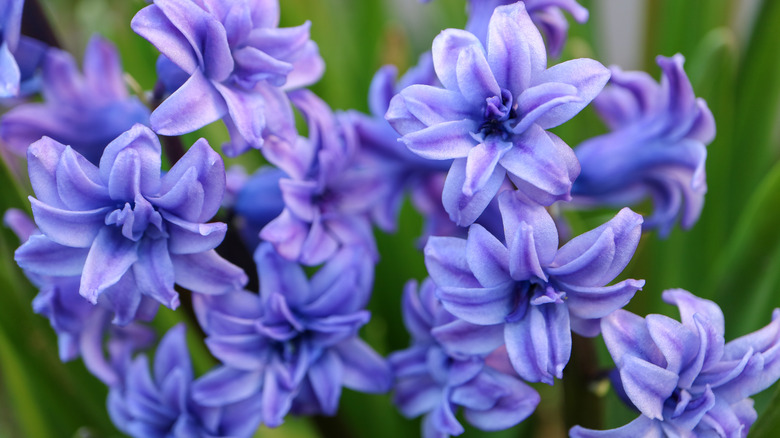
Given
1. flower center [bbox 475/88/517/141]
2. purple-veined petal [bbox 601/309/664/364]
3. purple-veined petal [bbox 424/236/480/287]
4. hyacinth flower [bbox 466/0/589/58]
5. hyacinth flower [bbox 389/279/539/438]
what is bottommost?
hyacinth flower [bbox 389/279/539/438]

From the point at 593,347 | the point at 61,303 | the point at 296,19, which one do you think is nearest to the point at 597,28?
the point at 296,19

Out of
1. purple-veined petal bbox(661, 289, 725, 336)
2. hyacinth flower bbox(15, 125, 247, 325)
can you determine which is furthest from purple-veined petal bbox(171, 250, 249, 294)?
purple-veined petal bbox(661, 289, 725, 336)

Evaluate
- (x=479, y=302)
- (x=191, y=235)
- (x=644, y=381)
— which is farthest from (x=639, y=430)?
(x=191, y=235)

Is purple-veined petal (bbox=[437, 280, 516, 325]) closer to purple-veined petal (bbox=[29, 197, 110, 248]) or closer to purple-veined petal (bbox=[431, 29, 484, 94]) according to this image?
purple-veined petal (bbox=[431, 29, 484, 94])

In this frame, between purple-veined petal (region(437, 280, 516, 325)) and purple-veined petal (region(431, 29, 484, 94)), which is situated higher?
purple-veined petal (region(431, 29, 484, 94))

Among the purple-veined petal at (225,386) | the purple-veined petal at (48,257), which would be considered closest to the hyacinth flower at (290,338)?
the purple-veined petal at (225,386)
